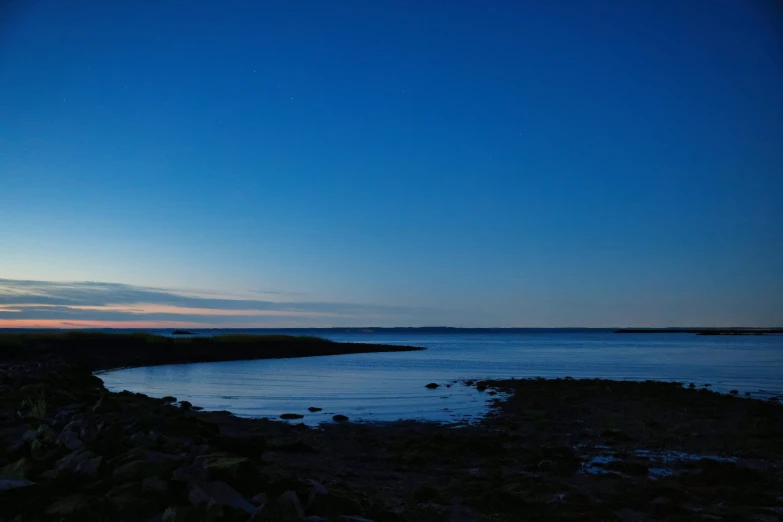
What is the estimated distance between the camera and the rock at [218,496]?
6070 millimetres

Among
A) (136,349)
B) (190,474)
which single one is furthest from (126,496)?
(136,349)

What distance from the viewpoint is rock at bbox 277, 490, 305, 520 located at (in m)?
5.91

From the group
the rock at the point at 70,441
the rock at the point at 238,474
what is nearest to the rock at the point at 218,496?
the rock at the point at 238,474

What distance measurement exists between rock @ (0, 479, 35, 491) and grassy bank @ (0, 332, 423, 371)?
33817 millimetres

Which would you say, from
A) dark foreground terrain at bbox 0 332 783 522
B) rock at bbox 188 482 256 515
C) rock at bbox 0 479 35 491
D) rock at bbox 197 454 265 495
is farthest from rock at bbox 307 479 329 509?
rock at bbox 0 479 35 491

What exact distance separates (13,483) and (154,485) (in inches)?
66.6

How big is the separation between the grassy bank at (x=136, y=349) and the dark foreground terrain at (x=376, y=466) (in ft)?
88.2

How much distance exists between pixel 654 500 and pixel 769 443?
7.12 metres

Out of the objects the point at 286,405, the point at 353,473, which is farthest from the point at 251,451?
the point at 286,405

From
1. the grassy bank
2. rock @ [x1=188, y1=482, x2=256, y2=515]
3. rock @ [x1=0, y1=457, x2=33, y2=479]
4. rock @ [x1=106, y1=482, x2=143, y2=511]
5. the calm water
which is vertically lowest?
the grassy bank

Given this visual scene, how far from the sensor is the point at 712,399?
885 inches

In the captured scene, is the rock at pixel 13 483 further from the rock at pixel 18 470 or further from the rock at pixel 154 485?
the rock at pixel 154 485

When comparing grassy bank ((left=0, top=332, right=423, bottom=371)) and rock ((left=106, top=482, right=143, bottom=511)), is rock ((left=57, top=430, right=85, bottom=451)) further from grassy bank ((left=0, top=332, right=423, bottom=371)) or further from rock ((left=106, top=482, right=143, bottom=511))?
grassy bank ((left=0, top=332, right=423, bottom=371))

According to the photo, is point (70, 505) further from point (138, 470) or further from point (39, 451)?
point (39, 451)
